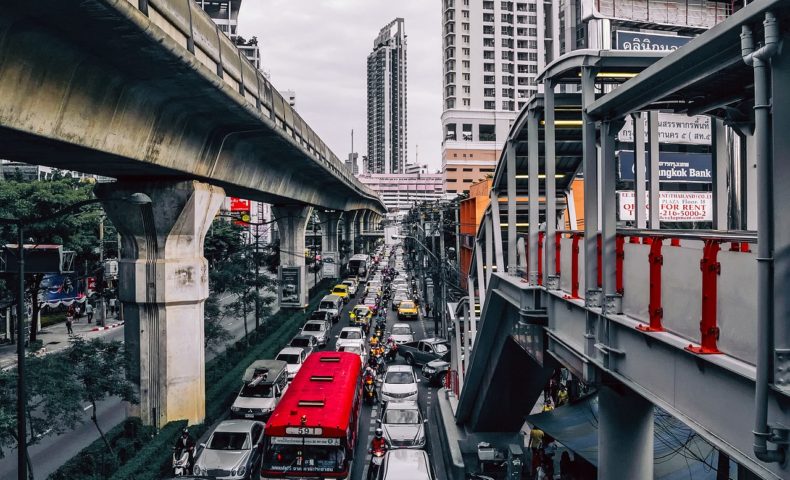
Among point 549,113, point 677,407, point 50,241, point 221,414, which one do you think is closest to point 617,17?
point 549,113

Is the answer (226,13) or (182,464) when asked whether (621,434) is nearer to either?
(182,464)

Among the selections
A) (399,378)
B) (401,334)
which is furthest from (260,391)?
(401,334)

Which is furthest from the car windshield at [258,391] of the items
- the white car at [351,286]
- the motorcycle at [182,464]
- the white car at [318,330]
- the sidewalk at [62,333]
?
the white car at [351,286]

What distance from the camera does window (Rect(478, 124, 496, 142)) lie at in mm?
90188

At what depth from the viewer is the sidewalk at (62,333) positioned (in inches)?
1277

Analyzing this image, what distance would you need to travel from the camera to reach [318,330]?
34188mm

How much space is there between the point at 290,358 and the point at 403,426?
9.93m

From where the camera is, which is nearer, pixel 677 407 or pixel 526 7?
pixel 677 407

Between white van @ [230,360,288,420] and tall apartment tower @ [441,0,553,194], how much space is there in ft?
221

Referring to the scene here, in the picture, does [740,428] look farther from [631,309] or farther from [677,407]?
[631,309]

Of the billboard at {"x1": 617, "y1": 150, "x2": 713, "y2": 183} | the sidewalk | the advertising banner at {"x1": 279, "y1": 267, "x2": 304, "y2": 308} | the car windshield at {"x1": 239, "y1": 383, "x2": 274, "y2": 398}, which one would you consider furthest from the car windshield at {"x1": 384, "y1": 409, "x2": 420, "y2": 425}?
the advertising banner at {"x1": 279, "y1": 267, "x2": 304, "y2": 308}

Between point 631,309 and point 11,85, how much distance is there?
9.17 m

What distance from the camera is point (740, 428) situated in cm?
427

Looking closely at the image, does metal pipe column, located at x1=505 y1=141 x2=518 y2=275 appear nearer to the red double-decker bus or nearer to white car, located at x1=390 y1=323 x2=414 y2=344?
the red double-decker bus
